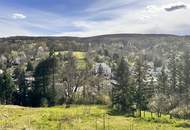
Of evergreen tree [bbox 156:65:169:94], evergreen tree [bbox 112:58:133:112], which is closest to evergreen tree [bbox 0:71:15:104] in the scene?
evergreen tree [bbox 112:58:133:112]

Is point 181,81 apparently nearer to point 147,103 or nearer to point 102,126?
point 147,103

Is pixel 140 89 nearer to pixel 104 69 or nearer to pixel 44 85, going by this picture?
pixel 44 85

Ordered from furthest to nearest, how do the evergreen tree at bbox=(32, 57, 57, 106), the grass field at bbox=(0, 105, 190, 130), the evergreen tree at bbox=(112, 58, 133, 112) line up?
the evergreen tree at bbox=(32, 57, 57, 106)
the evergreen tree at bbox=(112, 58, 133, 112)
the grass field at bbox=(0, 105, 190, 130)

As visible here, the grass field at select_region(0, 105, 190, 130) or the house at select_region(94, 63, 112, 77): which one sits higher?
the house at select_region(94, 63, 112, 77)

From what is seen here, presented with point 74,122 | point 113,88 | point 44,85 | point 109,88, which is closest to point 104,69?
point 109,88

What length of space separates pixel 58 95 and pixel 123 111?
34.2 meters

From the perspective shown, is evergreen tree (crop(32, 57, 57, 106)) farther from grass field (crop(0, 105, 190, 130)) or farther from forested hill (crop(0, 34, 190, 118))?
grass field (crop(0, 105, 190, 130))

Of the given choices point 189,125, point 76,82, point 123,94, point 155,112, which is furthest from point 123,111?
point 76,82

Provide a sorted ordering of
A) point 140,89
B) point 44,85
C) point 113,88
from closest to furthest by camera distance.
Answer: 1. point 140,89
2. point 113,88
3. point 44,85

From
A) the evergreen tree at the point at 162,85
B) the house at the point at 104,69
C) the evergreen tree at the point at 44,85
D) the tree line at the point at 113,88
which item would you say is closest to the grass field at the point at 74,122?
the tree line at the point at 113,88

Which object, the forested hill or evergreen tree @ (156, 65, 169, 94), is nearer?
the forested hill

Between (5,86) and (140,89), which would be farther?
(5,86)

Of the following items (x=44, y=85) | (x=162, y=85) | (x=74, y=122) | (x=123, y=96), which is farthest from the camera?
(x=44, y=85)

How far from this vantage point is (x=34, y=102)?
110m
